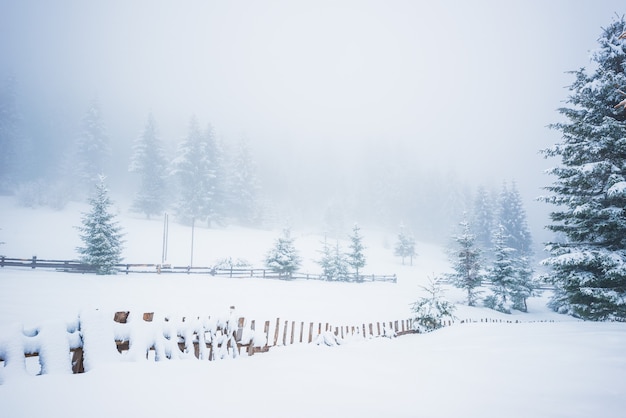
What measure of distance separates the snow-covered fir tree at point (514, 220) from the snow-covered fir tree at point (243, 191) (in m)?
51.3

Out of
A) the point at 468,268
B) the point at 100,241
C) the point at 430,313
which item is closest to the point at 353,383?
the point at 430,313

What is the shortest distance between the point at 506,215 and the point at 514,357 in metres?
68.7

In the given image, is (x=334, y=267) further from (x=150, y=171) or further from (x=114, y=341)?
(x=150, y=171)

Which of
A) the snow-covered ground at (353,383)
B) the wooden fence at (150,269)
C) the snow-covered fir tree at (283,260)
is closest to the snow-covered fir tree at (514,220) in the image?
the wooden fence at (150,269)

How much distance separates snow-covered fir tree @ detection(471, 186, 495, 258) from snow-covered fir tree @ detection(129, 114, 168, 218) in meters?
67.2

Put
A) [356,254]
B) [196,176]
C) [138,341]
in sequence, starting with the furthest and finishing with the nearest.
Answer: [196,176] → [356,254] → [138,341]

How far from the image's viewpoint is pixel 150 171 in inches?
2044

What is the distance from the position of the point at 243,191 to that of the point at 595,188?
177 ft

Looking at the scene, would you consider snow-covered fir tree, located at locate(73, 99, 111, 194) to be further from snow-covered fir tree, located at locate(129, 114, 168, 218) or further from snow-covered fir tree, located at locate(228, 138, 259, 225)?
snow-covered fir tree, located at locate(228, 138, 259, 225)

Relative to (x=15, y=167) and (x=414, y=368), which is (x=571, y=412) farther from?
(x=15, y=167)

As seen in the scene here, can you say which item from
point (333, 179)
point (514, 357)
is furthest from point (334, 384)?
point (333, 179)

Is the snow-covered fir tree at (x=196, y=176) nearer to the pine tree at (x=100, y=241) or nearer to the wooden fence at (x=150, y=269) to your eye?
the wooden fence at (x=150, y=269)

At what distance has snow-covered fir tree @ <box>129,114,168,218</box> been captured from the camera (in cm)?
4938

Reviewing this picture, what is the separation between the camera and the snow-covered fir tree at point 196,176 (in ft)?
166
